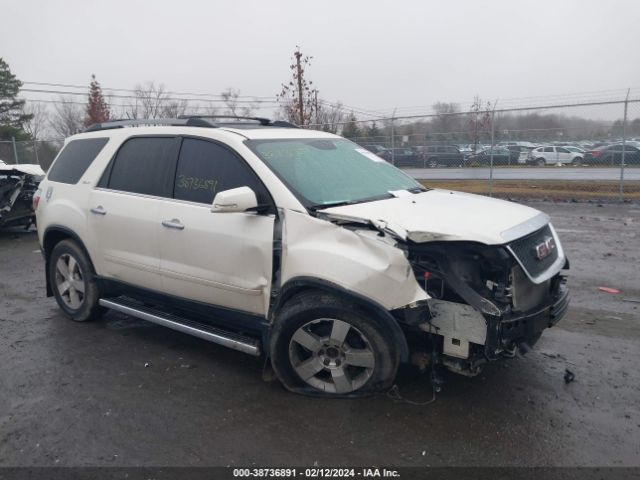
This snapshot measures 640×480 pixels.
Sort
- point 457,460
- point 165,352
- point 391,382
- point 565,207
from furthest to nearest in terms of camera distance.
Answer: point 565,207 < point 165,352 < point 391,382 < point 457,460

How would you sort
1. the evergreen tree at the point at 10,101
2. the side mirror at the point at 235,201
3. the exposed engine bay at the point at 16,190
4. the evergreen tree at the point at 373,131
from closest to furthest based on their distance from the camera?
the side mirror at the point at 235,201 → the exposed engine bay at the point at 16,190 → the evergreen tree at the point at 373,131 → the evergreen tree at the point at 10,101

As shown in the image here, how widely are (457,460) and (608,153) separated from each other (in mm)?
13320

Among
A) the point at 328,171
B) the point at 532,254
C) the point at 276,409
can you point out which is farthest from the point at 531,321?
the point at 328,171

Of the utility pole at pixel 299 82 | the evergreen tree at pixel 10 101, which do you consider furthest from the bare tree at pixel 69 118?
the utility pole at pixel 299 82

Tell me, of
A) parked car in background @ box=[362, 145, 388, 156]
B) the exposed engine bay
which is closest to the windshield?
the exposed engine bay

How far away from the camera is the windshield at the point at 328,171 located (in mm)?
3930

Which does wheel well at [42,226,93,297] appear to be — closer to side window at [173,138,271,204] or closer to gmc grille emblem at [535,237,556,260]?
side window at [173,138,271,204]

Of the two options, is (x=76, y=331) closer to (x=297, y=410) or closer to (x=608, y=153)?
(x=297, y=410)

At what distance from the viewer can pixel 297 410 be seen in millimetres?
3559

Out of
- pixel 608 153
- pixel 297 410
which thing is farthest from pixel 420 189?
pixel 608 153

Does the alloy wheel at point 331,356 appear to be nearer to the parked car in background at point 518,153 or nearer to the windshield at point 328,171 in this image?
the windshield at point 328,171

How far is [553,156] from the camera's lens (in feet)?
52.2

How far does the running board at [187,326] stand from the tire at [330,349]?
0.24 m

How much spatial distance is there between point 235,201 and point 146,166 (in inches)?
55.1
